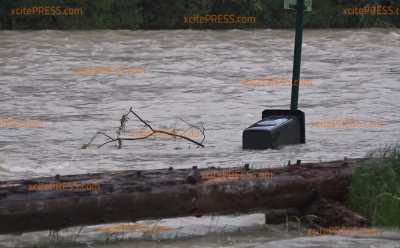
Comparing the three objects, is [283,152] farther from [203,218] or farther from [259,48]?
[259,48]

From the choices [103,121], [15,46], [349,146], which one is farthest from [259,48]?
[349,146]

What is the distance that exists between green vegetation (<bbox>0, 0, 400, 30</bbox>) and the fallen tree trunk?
16.8 m

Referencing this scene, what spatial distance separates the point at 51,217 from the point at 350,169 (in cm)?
208

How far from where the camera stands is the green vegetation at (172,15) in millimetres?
23359

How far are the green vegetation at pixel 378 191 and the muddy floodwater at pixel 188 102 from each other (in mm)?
267

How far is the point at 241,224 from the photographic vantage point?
7.11 metres

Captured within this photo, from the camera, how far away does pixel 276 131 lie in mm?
10039

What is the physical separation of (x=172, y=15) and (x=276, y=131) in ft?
46.3

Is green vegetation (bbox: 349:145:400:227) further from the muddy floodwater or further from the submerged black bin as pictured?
the submerged black bin
